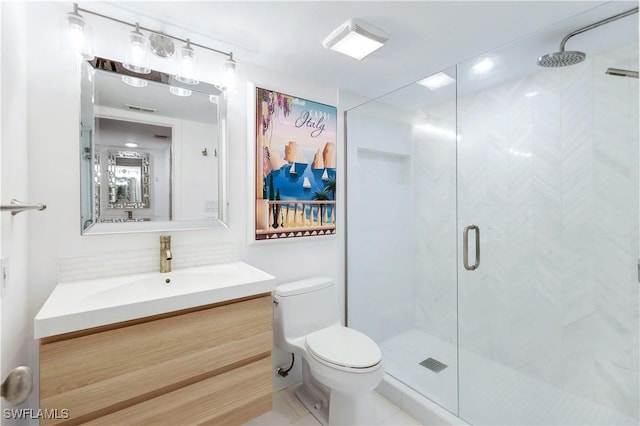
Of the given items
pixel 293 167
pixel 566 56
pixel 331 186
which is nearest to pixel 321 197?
pixel 331 186

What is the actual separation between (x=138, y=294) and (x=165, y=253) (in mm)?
249

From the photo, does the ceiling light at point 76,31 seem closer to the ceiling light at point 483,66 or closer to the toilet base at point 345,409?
the toilet base at point 345,409

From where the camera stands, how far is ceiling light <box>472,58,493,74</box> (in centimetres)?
183

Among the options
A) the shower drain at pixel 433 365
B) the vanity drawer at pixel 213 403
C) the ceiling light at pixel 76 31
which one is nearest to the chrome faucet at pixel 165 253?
the vanity drawer at pixel 213 403

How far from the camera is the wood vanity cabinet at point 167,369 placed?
3.06 ft

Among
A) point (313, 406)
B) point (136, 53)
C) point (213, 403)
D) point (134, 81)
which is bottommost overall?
point (313, 406)

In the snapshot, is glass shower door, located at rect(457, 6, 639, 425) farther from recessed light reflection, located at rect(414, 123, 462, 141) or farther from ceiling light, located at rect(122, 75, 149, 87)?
ceiling light, located at rect(122, 75, 149, 87)

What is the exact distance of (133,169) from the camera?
4.83 ft

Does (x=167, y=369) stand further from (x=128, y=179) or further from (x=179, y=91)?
(x=179, y=91)

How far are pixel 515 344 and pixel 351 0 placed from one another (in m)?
2.42

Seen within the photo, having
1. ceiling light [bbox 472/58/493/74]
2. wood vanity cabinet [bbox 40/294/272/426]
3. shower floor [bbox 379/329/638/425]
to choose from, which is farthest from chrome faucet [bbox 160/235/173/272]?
ceiling light [bbox 472/58/493/74]

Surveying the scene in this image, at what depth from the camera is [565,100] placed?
1812 millimetres

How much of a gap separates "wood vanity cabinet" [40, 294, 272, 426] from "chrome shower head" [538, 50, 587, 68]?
2107 mm

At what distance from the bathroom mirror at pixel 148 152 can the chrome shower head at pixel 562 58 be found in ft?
6.42
